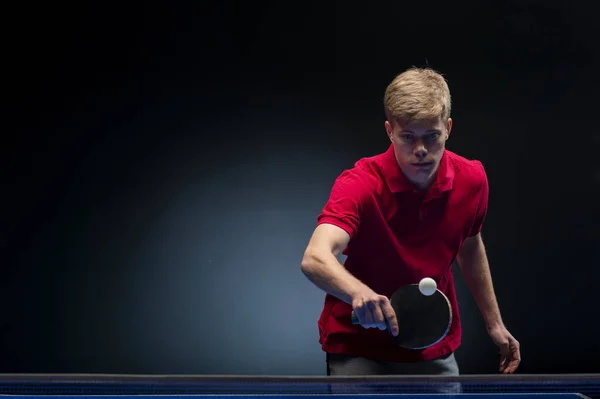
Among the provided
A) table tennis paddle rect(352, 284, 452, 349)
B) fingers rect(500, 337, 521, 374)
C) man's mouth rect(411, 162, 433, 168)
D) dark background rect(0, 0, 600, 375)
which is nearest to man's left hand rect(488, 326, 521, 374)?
fingers rect(500, 337, 521, 374)

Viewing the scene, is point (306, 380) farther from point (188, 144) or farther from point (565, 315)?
point (565, 315)

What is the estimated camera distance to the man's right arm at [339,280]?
1.75 metres

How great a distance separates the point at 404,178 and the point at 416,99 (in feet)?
0.77

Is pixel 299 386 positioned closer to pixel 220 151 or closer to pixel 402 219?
pixel 402 219

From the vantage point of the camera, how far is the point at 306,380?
157cm

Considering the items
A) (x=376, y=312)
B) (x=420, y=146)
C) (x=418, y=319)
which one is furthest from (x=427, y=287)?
(x=420, y=146)

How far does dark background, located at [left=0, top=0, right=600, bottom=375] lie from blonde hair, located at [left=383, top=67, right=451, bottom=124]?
2691 millimetres

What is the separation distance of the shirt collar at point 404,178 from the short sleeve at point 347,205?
8cm

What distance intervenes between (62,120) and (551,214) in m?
3.14

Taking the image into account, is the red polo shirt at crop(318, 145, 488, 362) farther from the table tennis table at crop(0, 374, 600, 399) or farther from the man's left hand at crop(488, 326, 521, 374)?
the table tennis table at crop(0, 374, 600, 399)

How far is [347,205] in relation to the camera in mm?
2143

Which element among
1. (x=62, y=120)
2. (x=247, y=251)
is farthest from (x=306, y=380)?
(x=62, y=120)

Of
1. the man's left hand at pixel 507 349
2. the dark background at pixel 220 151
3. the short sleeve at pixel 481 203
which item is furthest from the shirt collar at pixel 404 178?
the dark background at pixel 220 151

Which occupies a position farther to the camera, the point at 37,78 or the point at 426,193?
the point at 37,78
